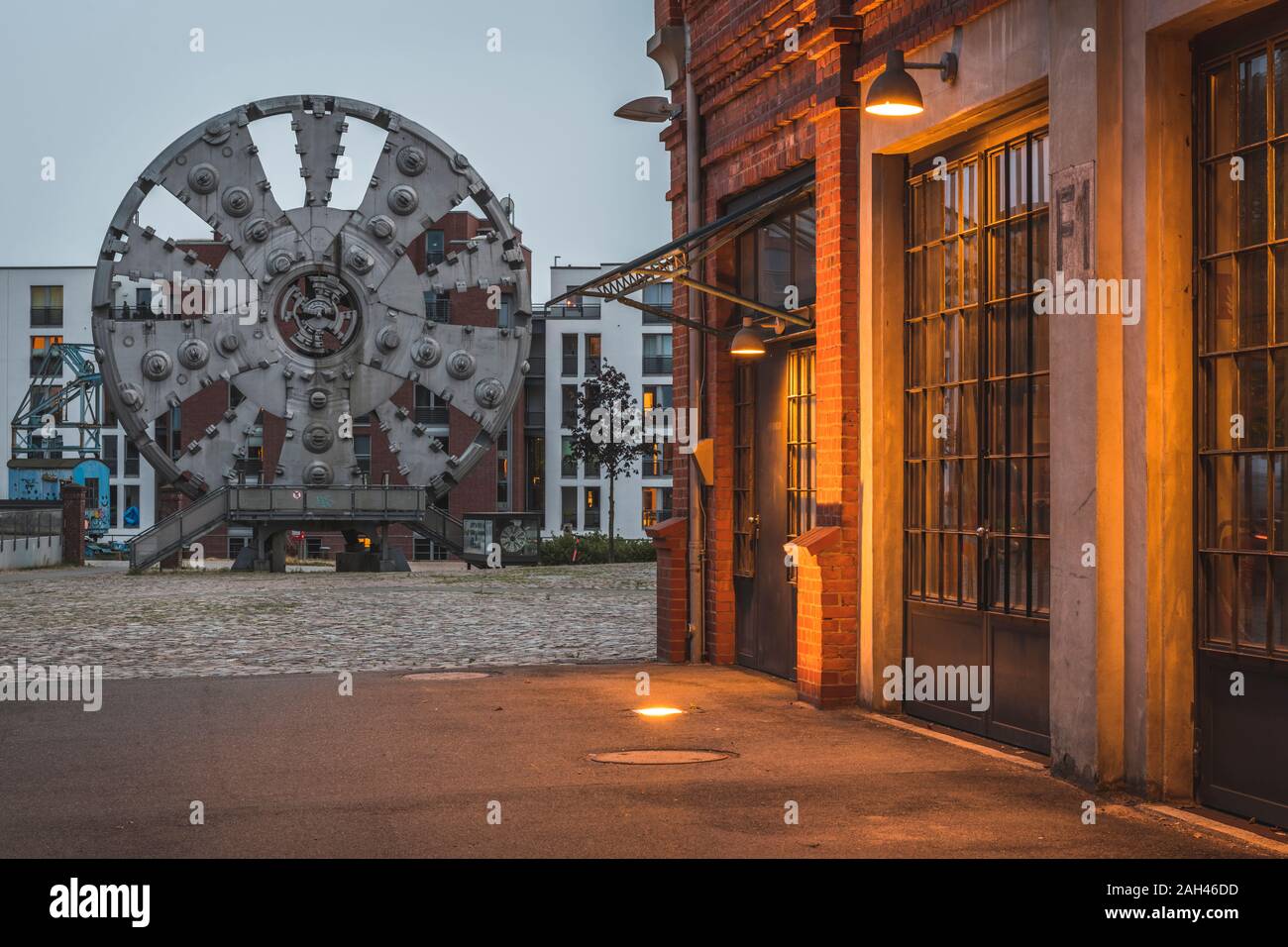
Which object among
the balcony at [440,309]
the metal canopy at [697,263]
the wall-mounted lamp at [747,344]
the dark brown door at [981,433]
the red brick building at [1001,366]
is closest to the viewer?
the red brick building at [1001,366]

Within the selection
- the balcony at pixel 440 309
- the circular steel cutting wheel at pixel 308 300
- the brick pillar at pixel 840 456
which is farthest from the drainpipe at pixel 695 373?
the balcony at pixel 440 309

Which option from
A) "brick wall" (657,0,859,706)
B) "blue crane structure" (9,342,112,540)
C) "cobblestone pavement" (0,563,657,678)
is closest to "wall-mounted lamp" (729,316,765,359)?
"brick wall" (657,0,859,706)

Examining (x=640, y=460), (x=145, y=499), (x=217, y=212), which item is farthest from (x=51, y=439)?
(x=217, y=212)

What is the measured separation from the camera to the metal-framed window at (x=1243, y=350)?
719 centimetres

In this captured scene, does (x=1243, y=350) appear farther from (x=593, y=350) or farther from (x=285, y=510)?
(x=593, y=350)

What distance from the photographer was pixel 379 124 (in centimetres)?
4241

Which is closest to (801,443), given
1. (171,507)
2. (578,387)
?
(171,507)

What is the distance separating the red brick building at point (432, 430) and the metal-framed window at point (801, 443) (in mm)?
61715

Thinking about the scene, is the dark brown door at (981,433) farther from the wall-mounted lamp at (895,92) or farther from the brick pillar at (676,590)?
the brick pillar at (676,590)

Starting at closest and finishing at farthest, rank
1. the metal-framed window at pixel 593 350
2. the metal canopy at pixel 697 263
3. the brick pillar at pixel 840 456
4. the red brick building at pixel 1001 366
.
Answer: the red brick building at pixel 1001 366, the brick pillar at pixel 840 456, the metal canopy at pixel 697 263, the metal-framed window at pixel 593 350

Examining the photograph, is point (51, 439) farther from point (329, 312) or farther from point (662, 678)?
point (662, 678)

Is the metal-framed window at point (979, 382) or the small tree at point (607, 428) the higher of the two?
the small tree at point (607, 428)

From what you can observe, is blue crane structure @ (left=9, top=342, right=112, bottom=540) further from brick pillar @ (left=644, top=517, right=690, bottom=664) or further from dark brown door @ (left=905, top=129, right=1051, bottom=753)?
dark brown door @ (left=905, top=129, right=1051, bottom=753)

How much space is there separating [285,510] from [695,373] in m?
29.5
